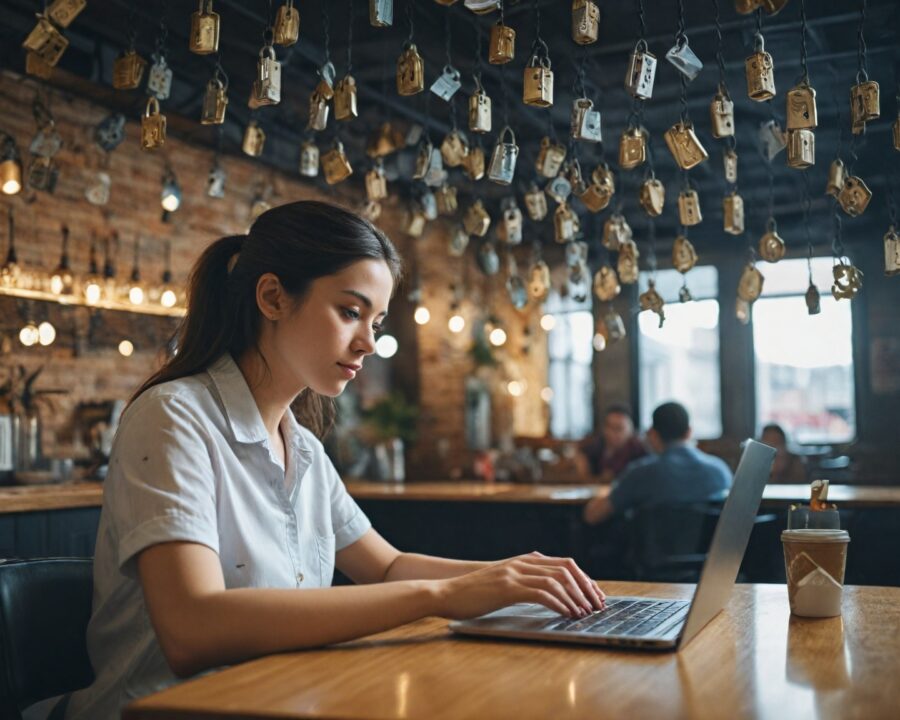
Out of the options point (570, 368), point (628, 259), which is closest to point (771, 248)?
point (628, 259)

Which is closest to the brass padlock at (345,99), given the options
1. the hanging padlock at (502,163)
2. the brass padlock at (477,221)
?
the hanging padlock at (502,163)

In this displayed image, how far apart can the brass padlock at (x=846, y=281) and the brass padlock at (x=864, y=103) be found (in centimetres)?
67

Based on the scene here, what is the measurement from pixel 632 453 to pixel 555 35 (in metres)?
3.43

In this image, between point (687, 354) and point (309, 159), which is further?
point (687, 354)

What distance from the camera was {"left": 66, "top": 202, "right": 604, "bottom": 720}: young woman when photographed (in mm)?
1359

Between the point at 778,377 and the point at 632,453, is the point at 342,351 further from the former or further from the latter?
the point at 778,377

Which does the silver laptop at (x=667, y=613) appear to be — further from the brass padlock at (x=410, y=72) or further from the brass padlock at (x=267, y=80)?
the brass padlock at (x=267, y=80)

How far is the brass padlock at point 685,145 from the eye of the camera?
2598 millimetres

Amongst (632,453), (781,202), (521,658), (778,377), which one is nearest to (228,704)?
(521,658)

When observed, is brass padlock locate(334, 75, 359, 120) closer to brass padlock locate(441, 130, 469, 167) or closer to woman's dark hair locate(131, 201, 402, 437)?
brass padlock locate(441, 130, 469, 167)

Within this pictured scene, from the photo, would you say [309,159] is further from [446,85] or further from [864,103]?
[864,103]

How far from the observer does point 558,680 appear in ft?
3.83

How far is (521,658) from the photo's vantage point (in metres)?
1.29

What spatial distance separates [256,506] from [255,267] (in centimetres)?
43
